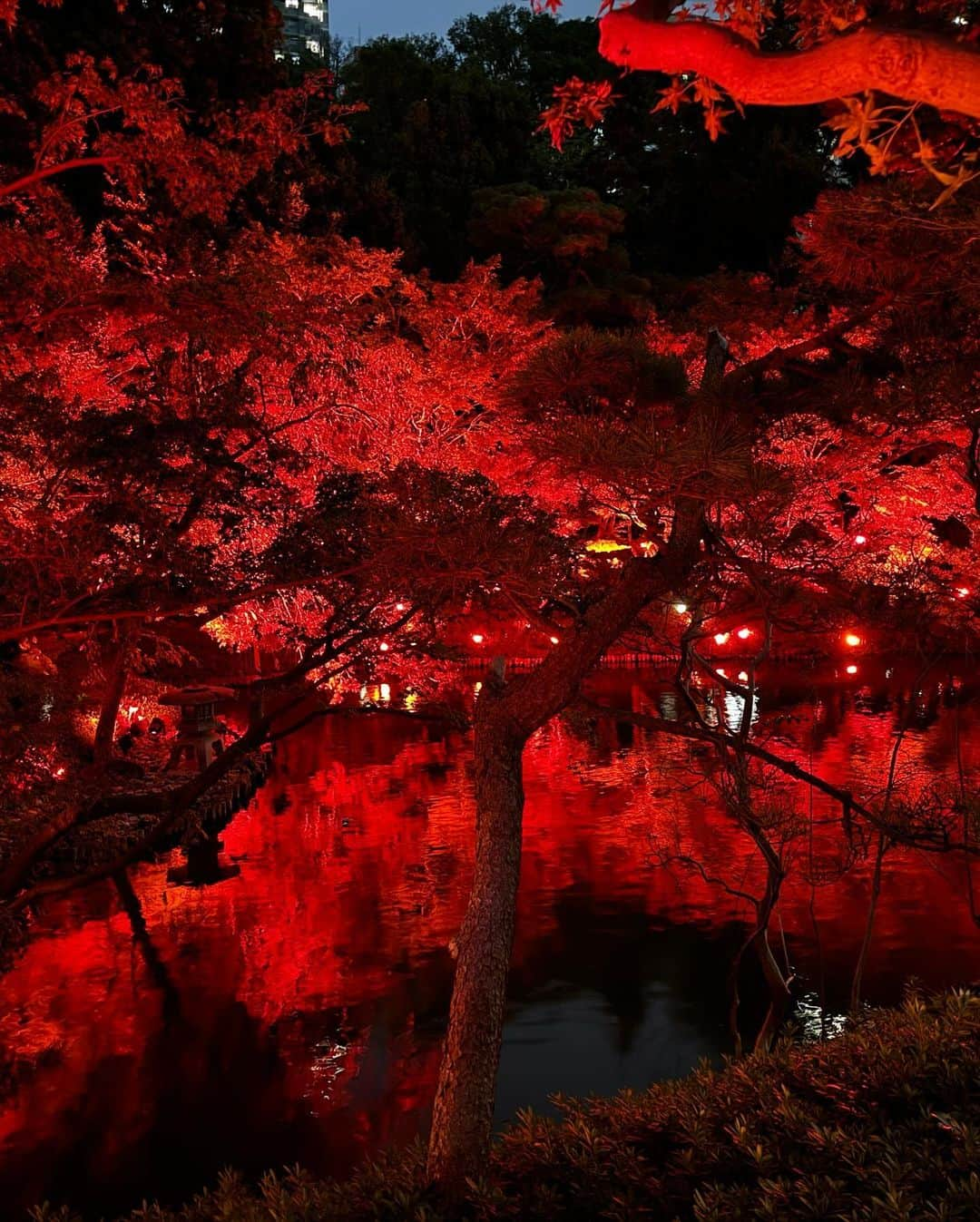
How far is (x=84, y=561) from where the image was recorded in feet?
17.6

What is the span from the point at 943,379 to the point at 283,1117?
5847 millimetres

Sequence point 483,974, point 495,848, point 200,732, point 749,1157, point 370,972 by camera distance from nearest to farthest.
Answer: point 749,1157, point 483,974, point 495,848, point 370,972, point 200,732

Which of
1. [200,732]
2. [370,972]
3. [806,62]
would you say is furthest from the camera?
[200,732]

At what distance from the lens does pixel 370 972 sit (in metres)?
9.02

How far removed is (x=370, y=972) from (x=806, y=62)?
26.8ft

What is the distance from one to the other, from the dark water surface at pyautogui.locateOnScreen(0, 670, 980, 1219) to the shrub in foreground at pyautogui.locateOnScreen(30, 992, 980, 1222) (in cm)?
192

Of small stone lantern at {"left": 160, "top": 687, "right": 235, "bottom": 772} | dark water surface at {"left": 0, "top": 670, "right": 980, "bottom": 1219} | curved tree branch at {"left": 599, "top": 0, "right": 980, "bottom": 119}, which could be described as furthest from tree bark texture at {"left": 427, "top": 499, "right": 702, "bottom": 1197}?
small stone lantern at {"left": 160, "top": 687, "right": 235, "bottom": 772}

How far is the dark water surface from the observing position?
6715mm

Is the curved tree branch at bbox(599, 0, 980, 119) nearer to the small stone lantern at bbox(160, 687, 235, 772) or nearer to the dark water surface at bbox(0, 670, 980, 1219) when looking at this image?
the dark water surface at bbox(0, 670, 980, 1219)

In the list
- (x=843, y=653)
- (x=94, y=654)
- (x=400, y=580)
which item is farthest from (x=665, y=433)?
(x=843, y=653)

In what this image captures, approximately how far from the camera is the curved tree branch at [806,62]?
2.03 meters

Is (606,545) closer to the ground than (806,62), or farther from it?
farther from it

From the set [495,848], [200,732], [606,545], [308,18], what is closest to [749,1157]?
[495,848]

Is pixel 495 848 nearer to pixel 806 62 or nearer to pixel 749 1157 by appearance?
pixel 749 1157
